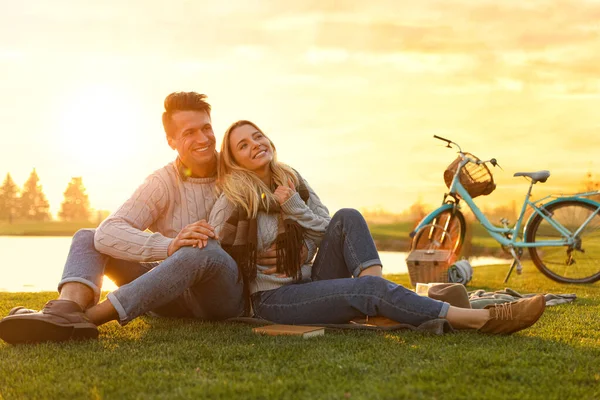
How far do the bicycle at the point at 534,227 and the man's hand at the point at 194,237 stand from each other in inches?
139

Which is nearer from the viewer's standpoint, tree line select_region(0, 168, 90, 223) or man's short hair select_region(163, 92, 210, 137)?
man's short hair select_region(163, 92, 210, 137)

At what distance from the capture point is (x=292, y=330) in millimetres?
2715

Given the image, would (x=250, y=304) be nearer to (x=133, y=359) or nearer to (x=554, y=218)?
(x=133, y=359)

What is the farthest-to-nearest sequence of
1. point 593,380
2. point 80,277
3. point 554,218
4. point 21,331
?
point 554,218 < point 80,277 < point 21,331 < point 593,380

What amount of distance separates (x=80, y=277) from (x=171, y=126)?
90 centimetres

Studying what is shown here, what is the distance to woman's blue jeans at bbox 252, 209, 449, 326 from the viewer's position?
107 inches

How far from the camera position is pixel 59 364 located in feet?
7.60

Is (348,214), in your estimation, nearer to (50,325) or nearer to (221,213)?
(221,213)

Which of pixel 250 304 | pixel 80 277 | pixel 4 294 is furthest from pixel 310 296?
pixel 4 294

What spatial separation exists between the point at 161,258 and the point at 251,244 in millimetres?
423

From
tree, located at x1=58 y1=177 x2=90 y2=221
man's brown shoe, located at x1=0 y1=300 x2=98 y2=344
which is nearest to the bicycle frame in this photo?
man's brown shoe, located at x1=0 y1=300 x2=98 y2=344

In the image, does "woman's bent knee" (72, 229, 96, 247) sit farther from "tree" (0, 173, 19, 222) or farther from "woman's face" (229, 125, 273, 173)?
"tree" (0, 173, 19, 222)

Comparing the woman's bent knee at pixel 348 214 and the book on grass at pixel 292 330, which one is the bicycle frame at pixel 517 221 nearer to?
the woman's bent knee at pixel 348 214

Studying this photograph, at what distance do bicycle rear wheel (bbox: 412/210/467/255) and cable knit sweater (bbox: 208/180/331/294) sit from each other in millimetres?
2935
